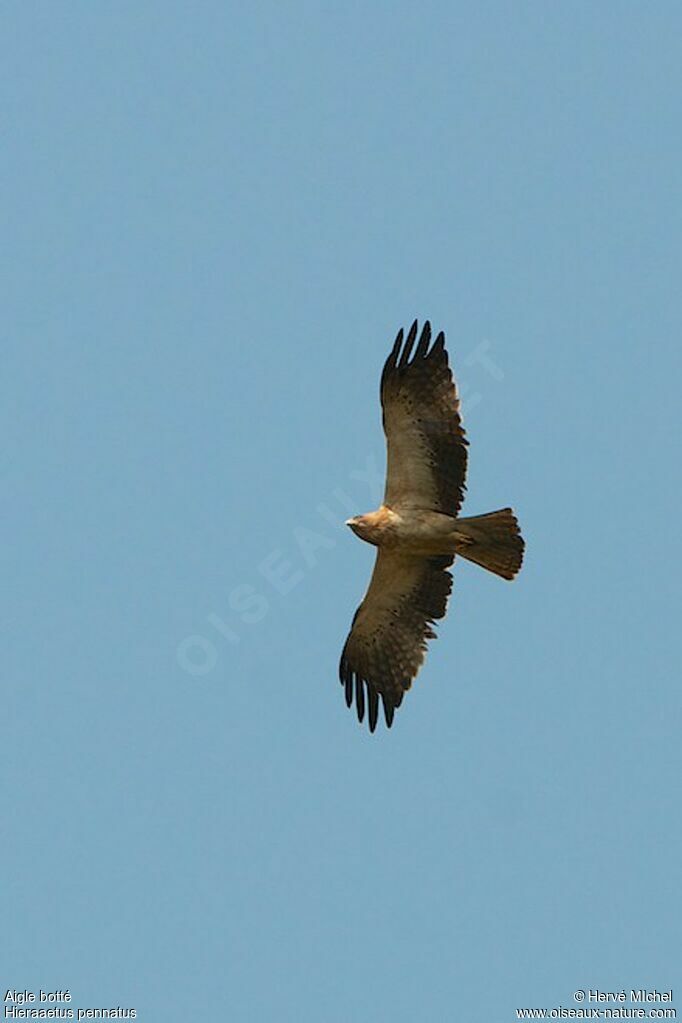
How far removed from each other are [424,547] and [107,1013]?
533cm

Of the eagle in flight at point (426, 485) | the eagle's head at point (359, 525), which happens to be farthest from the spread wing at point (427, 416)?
the eagle's head at point (359, 525)

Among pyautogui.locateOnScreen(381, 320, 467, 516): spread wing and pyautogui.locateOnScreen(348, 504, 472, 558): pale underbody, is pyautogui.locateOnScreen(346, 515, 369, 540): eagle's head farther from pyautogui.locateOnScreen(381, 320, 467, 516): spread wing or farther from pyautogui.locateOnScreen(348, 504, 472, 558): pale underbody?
pyautogui.locateOnScreen(381, 320, 467, 516): spread wing

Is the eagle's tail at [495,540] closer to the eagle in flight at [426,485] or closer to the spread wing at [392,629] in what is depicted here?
the eagle in flight at [426,485]

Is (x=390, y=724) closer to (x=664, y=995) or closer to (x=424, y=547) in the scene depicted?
(x=424, y=547)

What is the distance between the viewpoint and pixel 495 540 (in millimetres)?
14938

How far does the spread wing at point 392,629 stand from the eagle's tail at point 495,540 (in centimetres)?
75

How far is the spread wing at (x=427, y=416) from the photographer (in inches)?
593

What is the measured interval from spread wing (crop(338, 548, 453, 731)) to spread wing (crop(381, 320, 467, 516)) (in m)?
0.98

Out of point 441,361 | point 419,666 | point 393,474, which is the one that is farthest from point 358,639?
point 441,361

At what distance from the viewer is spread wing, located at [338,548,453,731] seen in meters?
15.9

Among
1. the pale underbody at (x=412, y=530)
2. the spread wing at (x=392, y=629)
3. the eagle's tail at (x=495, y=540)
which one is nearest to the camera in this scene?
the eagle's tail at (x=495, y=540)

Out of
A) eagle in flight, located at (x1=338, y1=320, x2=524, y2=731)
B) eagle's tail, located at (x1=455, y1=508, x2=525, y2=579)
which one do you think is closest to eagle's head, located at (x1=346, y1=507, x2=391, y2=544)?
eagle in flight, located at (x1=338, y1=320, x2=524, y2=731)

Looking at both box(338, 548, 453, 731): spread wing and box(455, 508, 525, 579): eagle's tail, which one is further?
box(338, 548, 453, 731): spread wing

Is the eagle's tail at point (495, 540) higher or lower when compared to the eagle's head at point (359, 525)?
lower
